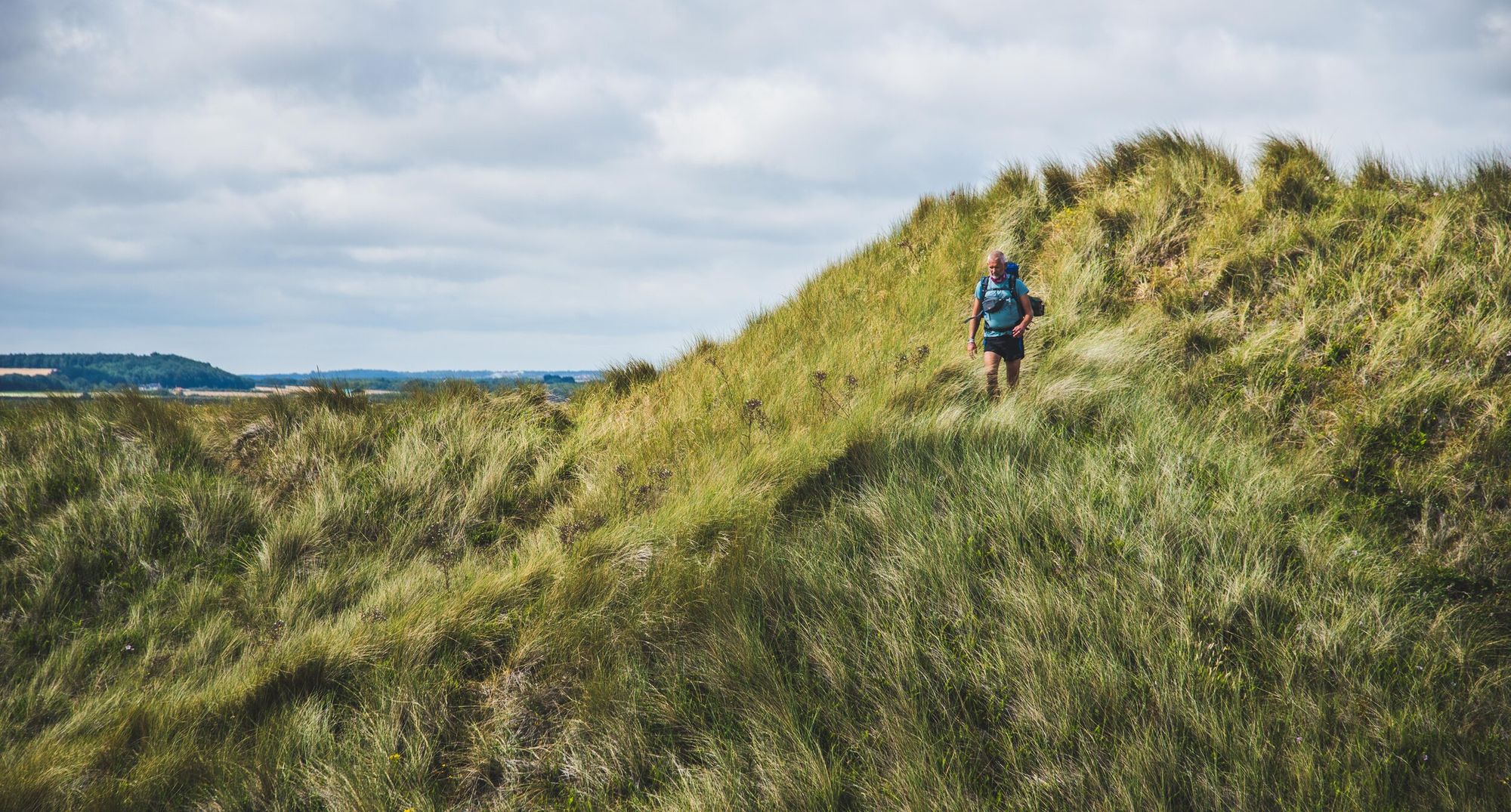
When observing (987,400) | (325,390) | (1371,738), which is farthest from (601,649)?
(325,390)

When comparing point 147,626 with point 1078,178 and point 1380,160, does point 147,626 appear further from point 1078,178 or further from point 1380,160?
point 1380,160

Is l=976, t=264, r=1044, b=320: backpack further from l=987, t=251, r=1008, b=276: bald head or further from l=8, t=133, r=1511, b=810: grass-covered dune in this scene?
l=8, t=133, r=1511, b=810: grass-covered dune

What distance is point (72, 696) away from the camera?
5.05m

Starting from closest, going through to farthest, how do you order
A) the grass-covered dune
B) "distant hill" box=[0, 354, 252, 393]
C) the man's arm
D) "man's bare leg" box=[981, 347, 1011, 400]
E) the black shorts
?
the grass-covered dune → the black shorts → "man's bare leg" box=[981, 347, 1011, 400] → the man's arm → "distant hill" box=[0, 354, 252, 393]

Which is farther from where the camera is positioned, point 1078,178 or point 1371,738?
point 1078,178

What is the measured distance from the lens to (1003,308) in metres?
7.09

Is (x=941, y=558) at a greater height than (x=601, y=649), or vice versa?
(x=941, y=558)

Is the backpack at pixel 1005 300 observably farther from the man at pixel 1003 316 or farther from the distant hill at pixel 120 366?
the distant hill at pixel 120 366

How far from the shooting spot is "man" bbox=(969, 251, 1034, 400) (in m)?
7.08

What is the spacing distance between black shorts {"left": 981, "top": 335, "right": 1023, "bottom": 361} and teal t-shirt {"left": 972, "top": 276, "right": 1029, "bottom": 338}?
1.5 inches

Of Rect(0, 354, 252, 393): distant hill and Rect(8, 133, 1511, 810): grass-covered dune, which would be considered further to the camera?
Rect(0, 354, 252, 393): distant hill

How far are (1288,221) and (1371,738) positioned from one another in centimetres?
735

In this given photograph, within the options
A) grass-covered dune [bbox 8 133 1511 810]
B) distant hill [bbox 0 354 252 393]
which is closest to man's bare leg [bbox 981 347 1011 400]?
grass-covered dune [bbox 8 133 1511 810]

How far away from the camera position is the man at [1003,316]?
7.08 metres
